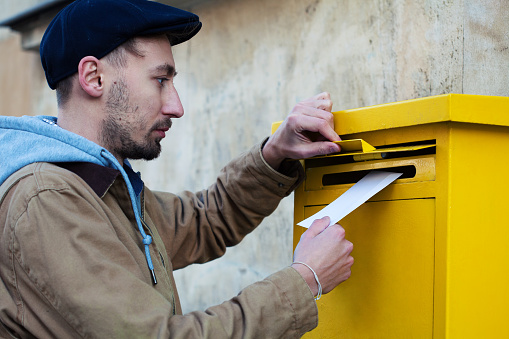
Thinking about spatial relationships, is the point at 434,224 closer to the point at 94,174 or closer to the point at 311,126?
the point at 311,126

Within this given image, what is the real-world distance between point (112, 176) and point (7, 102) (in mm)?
4445

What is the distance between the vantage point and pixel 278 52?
Result: 335cm

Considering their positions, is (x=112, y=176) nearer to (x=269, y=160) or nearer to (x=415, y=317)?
(x=269, y=160)

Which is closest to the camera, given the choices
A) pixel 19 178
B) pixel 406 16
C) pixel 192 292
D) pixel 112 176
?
pixel 19 178

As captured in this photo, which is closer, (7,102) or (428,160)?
(428,160)

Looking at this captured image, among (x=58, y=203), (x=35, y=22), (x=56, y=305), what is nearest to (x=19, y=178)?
(x=58, y=203)

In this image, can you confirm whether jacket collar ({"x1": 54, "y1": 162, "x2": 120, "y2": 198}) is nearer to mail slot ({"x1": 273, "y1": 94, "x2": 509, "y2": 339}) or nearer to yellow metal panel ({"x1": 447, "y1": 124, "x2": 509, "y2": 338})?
mail slot ({"x1": 273, "y1": 94, "x2": 509, "y2": 339})

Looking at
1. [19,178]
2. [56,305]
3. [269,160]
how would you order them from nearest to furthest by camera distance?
[56,305] → [19,178] → [269,160]

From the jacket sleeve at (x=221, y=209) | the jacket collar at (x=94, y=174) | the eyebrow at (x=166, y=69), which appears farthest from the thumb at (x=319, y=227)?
the eyebrow at (x=166, y=69)

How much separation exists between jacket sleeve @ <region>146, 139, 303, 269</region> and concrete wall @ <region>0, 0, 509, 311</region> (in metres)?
0.88

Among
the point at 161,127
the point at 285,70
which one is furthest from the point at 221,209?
the point at 285,70

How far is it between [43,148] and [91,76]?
0.93ft

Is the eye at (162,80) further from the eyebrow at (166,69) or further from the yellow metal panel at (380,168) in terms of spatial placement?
the yellow metal panel at (380,168)

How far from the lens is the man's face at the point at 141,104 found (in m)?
1.80
